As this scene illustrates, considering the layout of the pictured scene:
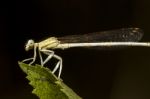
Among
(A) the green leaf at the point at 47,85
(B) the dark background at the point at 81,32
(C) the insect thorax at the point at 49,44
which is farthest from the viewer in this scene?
(B) the dark background at the point at 81,32

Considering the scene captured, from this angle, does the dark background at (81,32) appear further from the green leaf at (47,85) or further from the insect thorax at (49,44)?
the green leaf at (47,85)

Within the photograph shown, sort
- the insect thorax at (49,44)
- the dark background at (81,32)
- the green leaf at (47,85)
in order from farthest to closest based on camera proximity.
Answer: the dark background at (81,32) → the insect thorax at (49,44) → the green leaf at (47,85)

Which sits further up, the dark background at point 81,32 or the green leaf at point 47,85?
the green leaf at point 47,85

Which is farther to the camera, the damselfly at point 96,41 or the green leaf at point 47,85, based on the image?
the damselfly at point 96,41

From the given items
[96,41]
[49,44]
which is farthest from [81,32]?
[49,44]

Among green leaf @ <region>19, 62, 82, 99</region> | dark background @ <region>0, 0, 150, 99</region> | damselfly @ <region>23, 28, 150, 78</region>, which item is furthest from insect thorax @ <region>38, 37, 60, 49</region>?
dark background @ <region>0, 0, 150, 99</region>

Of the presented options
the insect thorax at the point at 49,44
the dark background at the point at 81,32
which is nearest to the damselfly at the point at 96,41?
the insect thorax at the point at 49,44

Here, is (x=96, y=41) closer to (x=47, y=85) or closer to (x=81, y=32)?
(x=81, y=32)
